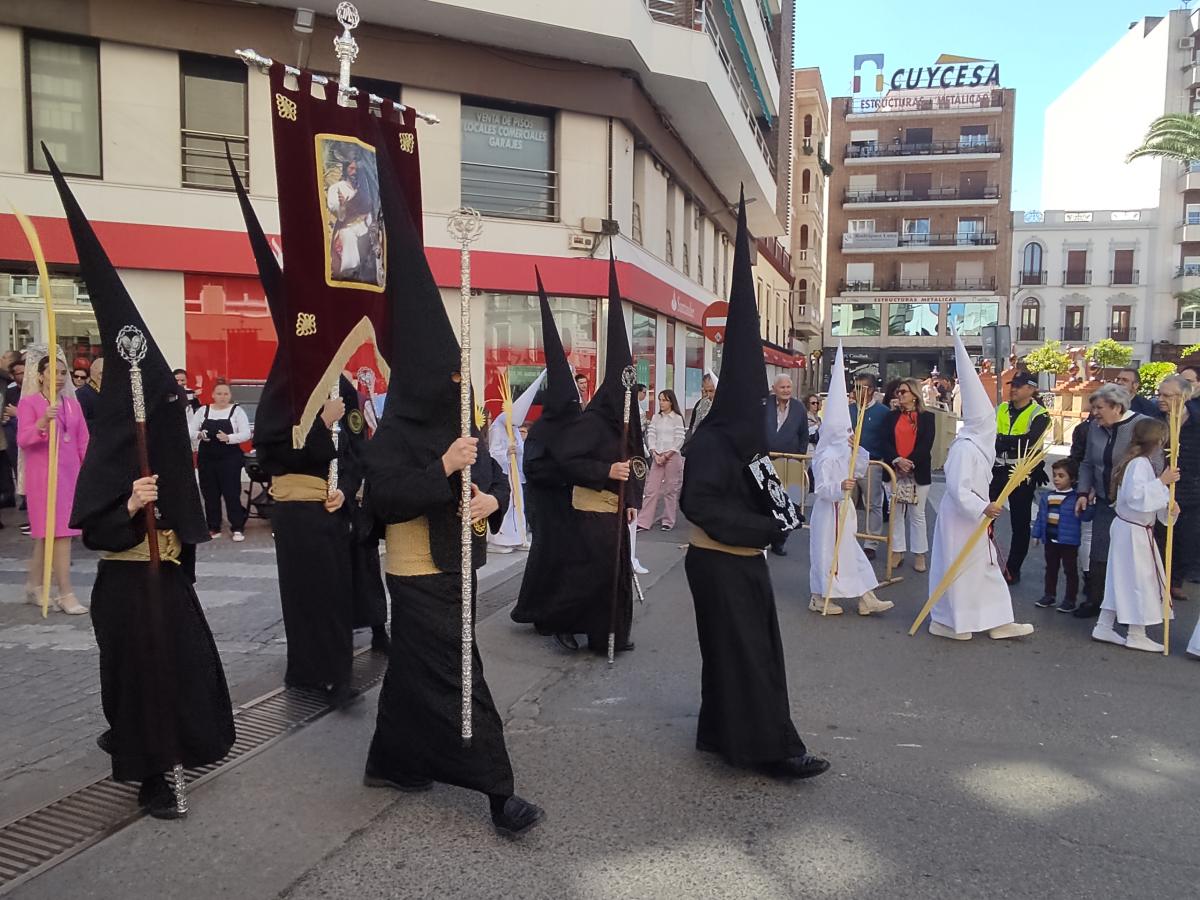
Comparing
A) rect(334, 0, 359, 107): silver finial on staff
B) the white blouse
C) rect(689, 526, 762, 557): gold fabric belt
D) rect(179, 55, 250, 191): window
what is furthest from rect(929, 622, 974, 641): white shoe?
rect(179, 55, 250, 191): window

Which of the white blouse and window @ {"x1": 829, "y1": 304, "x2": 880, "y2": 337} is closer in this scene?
the white blouse

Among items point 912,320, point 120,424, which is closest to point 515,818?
point 120,424

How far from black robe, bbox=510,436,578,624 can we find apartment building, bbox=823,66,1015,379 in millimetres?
52882

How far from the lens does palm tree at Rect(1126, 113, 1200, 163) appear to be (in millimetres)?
25109

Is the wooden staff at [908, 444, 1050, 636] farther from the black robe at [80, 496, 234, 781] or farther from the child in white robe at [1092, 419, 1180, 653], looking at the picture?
the black robe at [80, 496, 234, 781]

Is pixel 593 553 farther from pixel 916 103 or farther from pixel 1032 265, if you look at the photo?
pixel 1032 265

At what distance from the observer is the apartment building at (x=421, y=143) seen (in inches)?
533

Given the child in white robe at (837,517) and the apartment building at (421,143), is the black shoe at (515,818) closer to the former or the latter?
the child in white robe at (837,517)

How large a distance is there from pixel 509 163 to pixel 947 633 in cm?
1229

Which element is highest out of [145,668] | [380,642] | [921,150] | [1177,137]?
[921,150]

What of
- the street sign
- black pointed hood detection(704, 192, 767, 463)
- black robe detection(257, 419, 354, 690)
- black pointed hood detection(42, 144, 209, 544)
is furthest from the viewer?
the street sign

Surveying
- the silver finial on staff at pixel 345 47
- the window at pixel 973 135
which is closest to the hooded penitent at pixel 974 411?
the silver finial on staff at pixel 345 47

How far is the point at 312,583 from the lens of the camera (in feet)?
17.2

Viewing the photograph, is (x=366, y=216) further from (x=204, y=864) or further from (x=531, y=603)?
(x=204, y=864)
